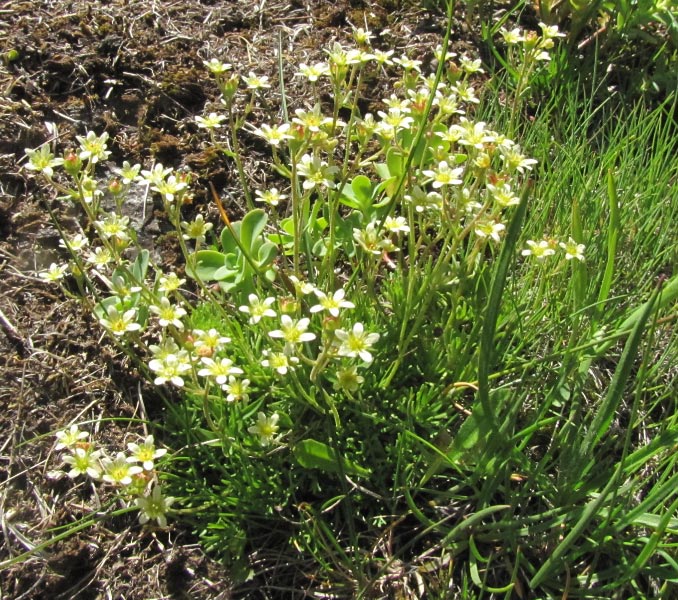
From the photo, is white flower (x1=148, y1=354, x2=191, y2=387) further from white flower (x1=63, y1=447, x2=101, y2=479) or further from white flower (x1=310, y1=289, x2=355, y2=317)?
white flower (x1=310, y1=289, x2=355, y2=317)

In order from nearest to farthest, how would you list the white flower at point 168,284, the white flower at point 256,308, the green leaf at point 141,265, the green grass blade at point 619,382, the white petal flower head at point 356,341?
the green grass blade at point 619,382 < the white petal flower head at point 356,341 < the white flower at point 256,308 < the white flower at point 168,284 < the green leaf at point 141,265

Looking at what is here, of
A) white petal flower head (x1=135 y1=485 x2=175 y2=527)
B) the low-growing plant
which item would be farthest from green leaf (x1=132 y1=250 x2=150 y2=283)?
white petal flower head (x1=135 y1=485 x2=175 y2=527)

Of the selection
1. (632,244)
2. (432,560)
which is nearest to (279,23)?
(632,244)

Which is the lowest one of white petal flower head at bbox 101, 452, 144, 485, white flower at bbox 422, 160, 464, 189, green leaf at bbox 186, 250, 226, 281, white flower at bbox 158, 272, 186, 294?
white petal flower head at bbox 101, 452, 144, 485

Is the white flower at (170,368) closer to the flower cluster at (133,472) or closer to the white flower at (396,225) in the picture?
the flower cluster at (133,472)

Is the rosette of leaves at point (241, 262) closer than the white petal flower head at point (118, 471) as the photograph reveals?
No

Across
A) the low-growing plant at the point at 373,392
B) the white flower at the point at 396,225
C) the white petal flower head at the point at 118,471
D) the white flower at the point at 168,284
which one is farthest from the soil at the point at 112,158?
the white flower at the point at 396,225

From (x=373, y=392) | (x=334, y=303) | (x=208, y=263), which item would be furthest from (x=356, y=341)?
(x=208, y=263)
